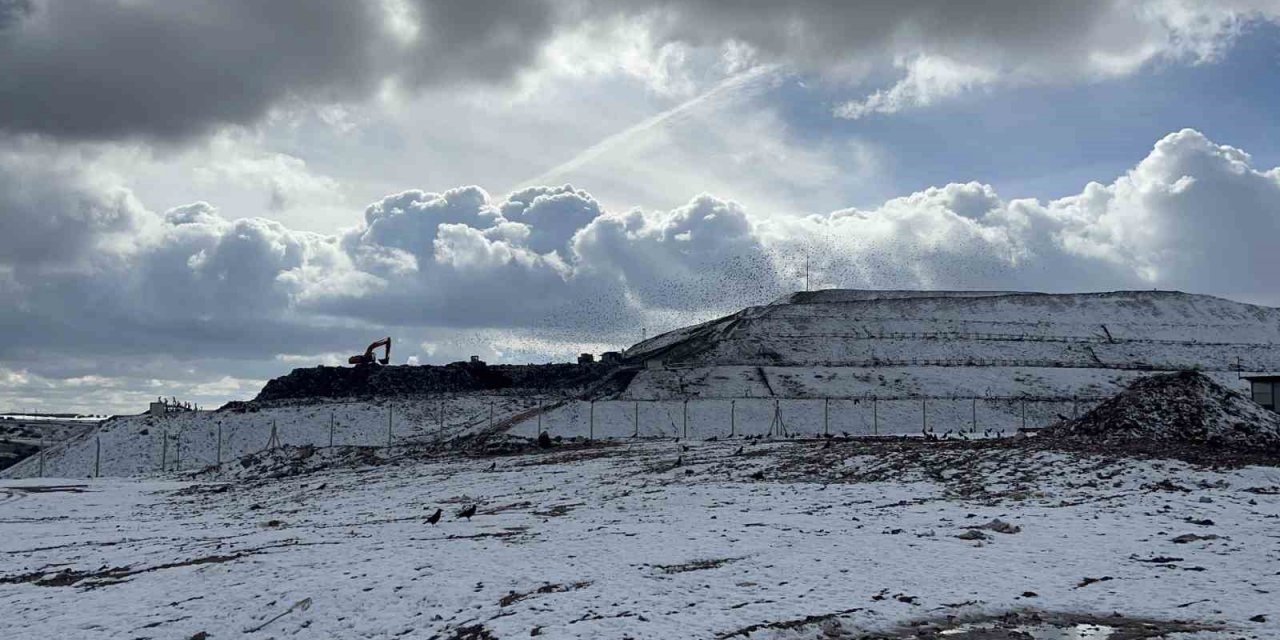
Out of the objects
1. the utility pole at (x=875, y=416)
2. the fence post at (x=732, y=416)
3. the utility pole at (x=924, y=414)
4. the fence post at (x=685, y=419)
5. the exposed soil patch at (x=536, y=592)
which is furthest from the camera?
the utility pole at (x=924, y=414)

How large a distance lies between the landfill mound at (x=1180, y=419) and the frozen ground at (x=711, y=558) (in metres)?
5.39

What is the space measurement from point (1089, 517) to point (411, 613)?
13457 mm

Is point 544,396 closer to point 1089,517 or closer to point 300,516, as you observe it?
point 300,516

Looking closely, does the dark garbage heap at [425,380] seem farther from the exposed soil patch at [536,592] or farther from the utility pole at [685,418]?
the exposed soil patch at [536,592]

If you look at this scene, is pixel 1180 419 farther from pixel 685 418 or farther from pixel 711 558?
pixel 685 418

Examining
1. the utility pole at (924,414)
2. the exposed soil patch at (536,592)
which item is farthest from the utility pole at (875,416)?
the exposed soil patch at (536,592)

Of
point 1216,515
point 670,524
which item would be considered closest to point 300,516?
point 670,524

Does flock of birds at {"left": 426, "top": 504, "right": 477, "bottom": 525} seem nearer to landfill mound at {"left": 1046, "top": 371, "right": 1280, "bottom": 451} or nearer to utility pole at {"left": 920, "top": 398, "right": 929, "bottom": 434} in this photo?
landfill mound at {"left": 1046, "top": 371, "right": 1280, "bottom": 451}

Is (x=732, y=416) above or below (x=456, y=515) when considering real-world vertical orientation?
above

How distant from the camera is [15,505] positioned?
122ft

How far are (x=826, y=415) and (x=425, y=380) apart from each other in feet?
133

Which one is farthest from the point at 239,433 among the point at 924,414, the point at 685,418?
the point at 924,414

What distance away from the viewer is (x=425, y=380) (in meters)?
88.8

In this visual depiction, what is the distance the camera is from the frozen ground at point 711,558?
15.0 m
